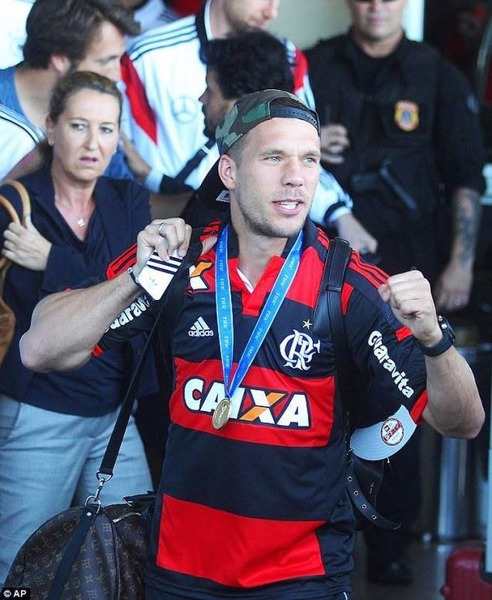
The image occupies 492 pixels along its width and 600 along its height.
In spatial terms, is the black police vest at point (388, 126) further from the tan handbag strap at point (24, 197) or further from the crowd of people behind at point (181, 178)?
the tan handbag strap at point (24, 197)

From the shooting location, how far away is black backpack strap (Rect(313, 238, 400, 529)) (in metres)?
3.09

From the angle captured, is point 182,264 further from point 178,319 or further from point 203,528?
point 203,528

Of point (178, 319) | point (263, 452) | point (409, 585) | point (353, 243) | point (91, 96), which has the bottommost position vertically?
point (409, 585)

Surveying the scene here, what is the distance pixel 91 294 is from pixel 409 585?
105 inches

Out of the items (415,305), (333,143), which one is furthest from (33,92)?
(415,305)

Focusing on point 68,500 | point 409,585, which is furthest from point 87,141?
point 409,585

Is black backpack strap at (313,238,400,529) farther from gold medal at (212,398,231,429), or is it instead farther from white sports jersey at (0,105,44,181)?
white sports jersey at (0,105,44,181)

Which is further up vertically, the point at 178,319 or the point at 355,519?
the point at 178,319

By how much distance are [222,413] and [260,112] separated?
791 millimetres

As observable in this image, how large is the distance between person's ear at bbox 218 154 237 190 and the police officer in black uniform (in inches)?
80.1

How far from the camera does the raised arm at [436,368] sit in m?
2.80

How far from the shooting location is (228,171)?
133 inches

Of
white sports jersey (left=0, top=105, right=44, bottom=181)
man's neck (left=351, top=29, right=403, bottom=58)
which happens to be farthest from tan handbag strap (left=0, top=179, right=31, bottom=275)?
man's neck (left=351, top=29, right=403, bottom=58)

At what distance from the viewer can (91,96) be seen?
4.38 metres
